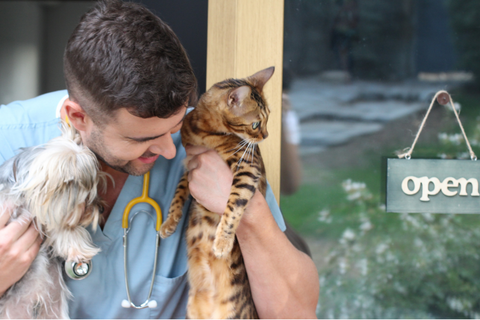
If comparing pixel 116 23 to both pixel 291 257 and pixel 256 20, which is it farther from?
pixel 291 257

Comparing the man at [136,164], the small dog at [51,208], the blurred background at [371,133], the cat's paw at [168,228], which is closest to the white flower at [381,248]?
the blurred background at [371,133]

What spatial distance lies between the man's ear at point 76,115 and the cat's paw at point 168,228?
0.37 m

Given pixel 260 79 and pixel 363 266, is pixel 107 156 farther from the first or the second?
pixel 363 266

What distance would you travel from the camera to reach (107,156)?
105cm

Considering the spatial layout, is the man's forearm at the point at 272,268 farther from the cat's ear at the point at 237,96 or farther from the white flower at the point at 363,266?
the white flower at the point at 363,266

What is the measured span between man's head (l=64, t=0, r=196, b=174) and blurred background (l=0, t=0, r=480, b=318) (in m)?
0.62

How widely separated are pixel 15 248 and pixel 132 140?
41 centimetres

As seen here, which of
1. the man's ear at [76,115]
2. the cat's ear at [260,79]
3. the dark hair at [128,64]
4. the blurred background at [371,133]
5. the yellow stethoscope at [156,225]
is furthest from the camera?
the blurred background at [371,133]

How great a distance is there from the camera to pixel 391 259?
1.63 m

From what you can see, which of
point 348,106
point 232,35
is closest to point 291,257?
point 348,106

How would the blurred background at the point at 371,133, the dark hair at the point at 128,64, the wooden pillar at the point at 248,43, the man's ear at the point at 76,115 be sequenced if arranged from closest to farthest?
the dark hair at the point at 128,64 → the man's ear at the point at 76,115 → the wooden pillar at the point at 248,43 → the blurred background at the point at 371,133

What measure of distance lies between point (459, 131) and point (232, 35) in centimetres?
105

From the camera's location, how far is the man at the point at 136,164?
91cm

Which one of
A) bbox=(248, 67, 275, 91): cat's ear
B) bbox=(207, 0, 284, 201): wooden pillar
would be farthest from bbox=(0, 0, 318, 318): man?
bbox=(207, 0, 284, 201): wooden pillar
